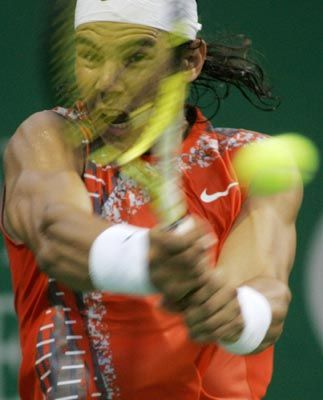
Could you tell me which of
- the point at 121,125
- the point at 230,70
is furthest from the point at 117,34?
the point at 230,70

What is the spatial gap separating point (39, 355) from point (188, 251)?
0.92 metres

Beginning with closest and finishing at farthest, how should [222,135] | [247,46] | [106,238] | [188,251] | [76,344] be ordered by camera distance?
[188,251]
[106,238]
[76,344]
[222,135]
[247,46]

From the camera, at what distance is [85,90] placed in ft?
10.1

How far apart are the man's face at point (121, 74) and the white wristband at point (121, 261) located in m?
0.25

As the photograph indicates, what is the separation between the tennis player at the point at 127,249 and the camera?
297 cm

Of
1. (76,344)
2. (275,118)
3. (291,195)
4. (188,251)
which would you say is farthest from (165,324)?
(275,118)

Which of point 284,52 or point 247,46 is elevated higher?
point 247,46

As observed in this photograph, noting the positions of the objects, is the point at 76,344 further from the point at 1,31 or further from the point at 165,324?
the point at 1,31

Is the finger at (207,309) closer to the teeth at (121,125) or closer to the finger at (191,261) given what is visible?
the finger at (191,261)

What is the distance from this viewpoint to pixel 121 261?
2879 mm

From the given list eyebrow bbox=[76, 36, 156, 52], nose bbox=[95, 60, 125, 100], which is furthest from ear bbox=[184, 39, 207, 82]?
nose bbox=[95, 60, 125, 100]

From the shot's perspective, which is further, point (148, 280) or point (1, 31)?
point (1, 31)

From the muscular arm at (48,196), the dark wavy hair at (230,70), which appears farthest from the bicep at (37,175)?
the dark wavy hair at (230,70)

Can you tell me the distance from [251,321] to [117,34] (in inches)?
25.7
